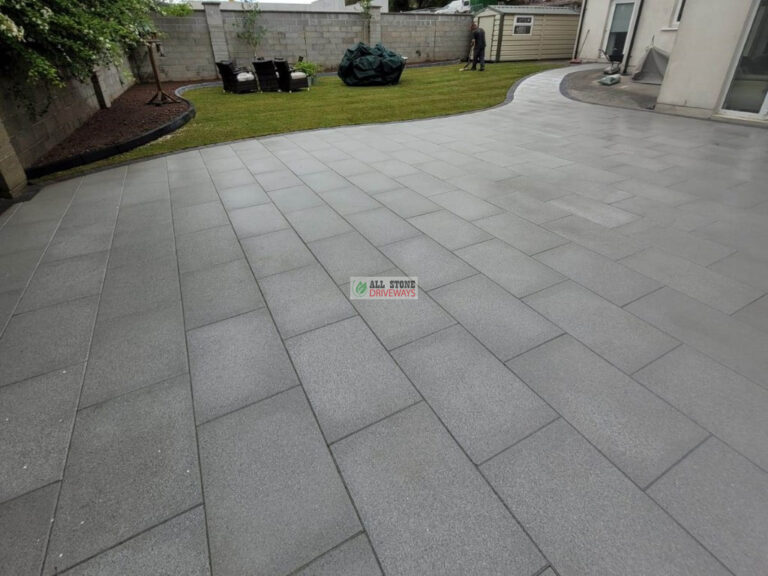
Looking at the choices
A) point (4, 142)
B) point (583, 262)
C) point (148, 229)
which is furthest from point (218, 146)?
point (583, 262)

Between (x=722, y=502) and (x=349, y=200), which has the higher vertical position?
(x=349, y=200)

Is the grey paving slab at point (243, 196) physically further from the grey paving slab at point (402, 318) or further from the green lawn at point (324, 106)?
the green lawn at point (324, 106)

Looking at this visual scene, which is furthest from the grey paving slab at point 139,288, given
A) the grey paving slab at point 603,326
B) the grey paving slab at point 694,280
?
the grey paving slab at point 694,280

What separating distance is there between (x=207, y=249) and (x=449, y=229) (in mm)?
2092

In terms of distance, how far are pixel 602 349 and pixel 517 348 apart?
458mm

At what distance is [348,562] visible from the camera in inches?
49.2

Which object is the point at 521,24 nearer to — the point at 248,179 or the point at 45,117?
the point at 248,179

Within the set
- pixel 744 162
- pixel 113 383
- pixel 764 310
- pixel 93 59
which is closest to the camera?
pixel 113 383

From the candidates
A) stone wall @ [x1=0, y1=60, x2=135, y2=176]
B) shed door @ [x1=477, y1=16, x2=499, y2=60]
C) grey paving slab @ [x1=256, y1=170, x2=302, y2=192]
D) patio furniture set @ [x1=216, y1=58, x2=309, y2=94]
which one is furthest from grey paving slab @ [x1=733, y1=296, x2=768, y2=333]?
shed door @ [x1=477, y1=16, x2=499, y2=60]

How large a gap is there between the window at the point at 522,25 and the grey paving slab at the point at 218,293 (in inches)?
733

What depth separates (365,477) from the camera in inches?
58.9

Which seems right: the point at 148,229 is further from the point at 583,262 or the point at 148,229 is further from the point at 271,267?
the point at 583,262

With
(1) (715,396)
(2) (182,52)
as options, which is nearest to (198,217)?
(1) (715,396)

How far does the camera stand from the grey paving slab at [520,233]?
10.3 feet
